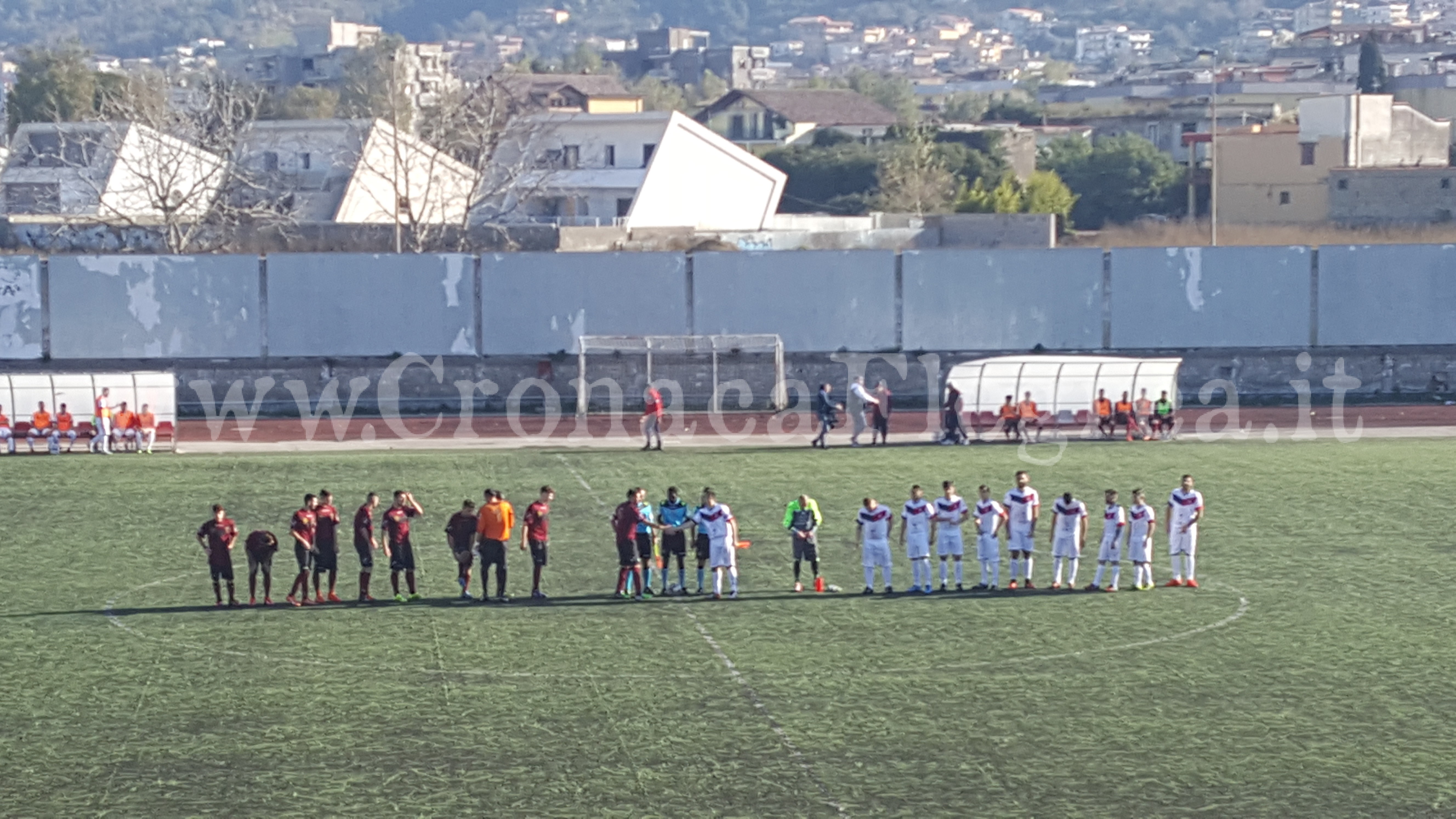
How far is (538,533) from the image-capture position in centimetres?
2288

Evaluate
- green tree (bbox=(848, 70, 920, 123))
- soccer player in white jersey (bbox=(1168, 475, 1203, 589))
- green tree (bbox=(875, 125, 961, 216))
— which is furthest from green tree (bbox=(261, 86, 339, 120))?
soccer player in white jersey (bbox=(1168, 475, 1203, 589))

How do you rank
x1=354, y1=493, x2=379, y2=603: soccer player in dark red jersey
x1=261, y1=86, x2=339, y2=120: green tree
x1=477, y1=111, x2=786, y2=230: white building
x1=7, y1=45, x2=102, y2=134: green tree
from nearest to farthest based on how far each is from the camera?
1. x1=354, y1=493, x2=379, y2=603: soccer player in dark red jersey
2. x1=477, y1=111, x2=786, y2=230: white building
3. x1=7, y1=45, x2=102, y2=134: green tree
4. x1=261, y1=86, x2=339, y2=120: green tree

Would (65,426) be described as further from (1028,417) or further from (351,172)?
(351,172)

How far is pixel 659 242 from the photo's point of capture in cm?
6512

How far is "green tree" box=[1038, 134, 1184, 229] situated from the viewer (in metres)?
92.2

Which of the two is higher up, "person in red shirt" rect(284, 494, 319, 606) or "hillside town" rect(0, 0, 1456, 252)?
"hillside town" rect(0, 0, 1456, 252)

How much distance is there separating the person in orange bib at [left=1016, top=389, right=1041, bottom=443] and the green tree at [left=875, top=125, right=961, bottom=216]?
45.0 m

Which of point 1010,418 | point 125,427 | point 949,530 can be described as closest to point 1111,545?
point 949,530

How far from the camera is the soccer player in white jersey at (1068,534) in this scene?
2311cm

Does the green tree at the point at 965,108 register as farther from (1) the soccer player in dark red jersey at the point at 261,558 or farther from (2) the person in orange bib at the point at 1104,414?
(1) the soccer player in dark red jersey at the point at 261,558

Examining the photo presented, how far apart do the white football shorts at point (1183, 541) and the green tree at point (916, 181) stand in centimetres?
6043

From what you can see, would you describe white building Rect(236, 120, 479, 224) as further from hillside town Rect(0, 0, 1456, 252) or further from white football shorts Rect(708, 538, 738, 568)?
white football shorts Rect(708, 538, 738, 568)

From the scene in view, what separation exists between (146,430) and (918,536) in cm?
2144

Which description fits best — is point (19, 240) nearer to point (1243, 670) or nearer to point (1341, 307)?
point (1341, 307)
